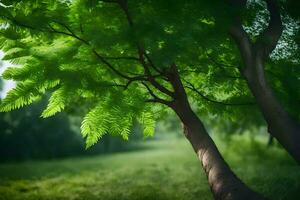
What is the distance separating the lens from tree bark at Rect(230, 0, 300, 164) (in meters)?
5.11

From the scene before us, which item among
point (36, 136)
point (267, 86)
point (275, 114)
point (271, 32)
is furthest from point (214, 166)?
point (36, 136)

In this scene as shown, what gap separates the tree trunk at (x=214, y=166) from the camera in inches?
204

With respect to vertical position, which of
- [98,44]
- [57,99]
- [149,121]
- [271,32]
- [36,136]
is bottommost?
[149,121]

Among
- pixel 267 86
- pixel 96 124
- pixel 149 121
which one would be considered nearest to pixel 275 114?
pixel 267 86

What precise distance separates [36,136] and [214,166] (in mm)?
32912

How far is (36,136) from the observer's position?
3625 cm

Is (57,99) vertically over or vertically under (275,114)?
over

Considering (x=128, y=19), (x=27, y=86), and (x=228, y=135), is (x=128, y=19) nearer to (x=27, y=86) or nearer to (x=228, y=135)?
(x=27, y=86)

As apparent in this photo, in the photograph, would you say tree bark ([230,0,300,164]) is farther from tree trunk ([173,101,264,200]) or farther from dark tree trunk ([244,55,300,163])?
tree trunk ([173,101,264,200])

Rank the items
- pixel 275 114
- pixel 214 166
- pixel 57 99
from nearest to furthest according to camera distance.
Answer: pixel 57 99, pixel 275 114, pixel 214 166

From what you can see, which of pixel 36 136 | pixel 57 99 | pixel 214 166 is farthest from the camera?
pixel 36 136

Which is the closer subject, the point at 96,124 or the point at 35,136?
the point at 96,124

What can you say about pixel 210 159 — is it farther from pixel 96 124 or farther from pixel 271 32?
pixel 96 124

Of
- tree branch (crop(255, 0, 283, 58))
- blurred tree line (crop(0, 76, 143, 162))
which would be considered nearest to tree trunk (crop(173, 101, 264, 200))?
tree branch (crop(255, 0, 283, 58))
